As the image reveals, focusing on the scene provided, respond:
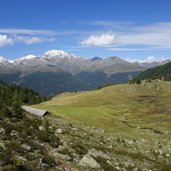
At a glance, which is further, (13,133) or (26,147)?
(13,133)

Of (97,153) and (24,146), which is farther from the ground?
(24,146)

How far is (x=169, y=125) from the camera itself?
103188mm

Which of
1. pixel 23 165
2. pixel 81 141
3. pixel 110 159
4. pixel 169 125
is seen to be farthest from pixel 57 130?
pixel 169 125

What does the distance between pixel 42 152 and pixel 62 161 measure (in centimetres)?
182

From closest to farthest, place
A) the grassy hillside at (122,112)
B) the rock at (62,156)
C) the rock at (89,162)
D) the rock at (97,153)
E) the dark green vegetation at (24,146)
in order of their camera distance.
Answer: the dark green vegetation at (24,146)
the rock at (89,162)
the rock at (62,156)
the rock at (97,153)
the grassy hillside at (122,112)

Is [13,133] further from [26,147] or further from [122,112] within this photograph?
[122,112]

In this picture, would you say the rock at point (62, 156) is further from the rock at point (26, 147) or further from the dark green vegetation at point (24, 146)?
the rock at point (26, 147)

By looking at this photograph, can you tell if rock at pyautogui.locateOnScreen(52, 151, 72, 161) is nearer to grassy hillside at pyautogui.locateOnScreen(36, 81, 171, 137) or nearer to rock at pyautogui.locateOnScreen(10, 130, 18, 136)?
rock at pyautogui.locateOnScreen(10, 130, 18, 136)

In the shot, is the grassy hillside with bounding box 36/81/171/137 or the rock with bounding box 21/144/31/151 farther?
the grassy hillside with bounding box 36/81/171/137

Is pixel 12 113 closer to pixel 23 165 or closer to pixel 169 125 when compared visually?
pixel 23 165

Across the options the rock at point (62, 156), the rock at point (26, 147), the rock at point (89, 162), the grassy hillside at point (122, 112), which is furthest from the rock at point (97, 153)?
the grassy hillside at point (122, 112)

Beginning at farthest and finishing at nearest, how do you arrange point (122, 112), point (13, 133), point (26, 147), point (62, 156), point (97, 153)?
point (122, 112), point (97, 153), point (13, 133), point (62, 156), point (26, 147)

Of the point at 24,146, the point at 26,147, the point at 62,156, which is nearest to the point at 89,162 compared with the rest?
the point at 62,156

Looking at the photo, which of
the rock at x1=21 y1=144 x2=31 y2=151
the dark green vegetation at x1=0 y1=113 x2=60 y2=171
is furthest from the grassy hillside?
the rock at x1=21 y1=144 x2=31 y2=151
